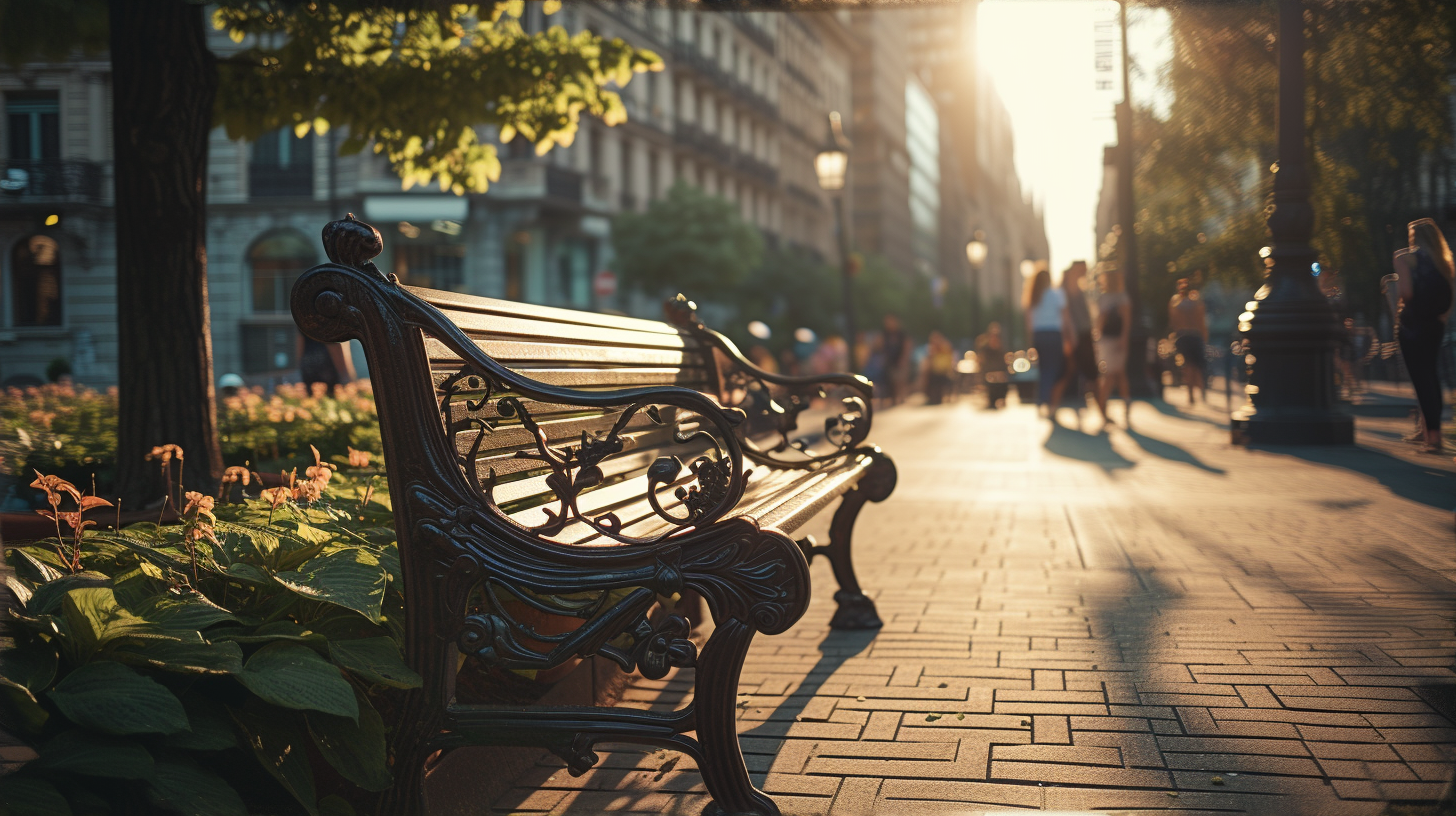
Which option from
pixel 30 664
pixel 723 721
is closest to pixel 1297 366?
pixel 723 721

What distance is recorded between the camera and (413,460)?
271 cm

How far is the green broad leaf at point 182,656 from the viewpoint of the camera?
230 cm

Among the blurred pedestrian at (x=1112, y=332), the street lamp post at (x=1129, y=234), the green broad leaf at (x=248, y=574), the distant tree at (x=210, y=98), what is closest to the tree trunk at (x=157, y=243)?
the distant tree at (x=210, y=98)

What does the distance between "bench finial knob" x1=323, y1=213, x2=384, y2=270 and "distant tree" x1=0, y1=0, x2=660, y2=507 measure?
9.50ft

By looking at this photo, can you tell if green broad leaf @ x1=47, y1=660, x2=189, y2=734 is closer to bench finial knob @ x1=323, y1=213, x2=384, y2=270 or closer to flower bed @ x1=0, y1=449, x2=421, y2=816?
flower bed @ x1=0, y1=449, x2=421, y2=816

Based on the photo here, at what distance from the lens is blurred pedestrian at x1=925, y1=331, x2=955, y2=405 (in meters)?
25.2

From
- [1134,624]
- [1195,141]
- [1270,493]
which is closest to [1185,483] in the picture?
[1270,493]

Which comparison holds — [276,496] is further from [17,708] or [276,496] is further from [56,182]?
[56,182]

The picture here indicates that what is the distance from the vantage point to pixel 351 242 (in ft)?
8.74

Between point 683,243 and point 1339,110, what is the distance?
93.0ft

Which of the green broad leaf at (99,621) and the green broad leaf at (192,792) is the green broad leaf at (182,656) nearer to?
the green broad leaf at (99,621)

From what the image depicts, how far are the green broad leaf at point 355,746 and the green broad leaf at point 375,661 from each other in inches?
3.2

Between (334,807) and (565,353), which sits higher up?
(565,353)

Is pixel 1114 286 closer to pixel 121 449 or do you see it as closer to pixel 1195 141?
pixel 1195 141
